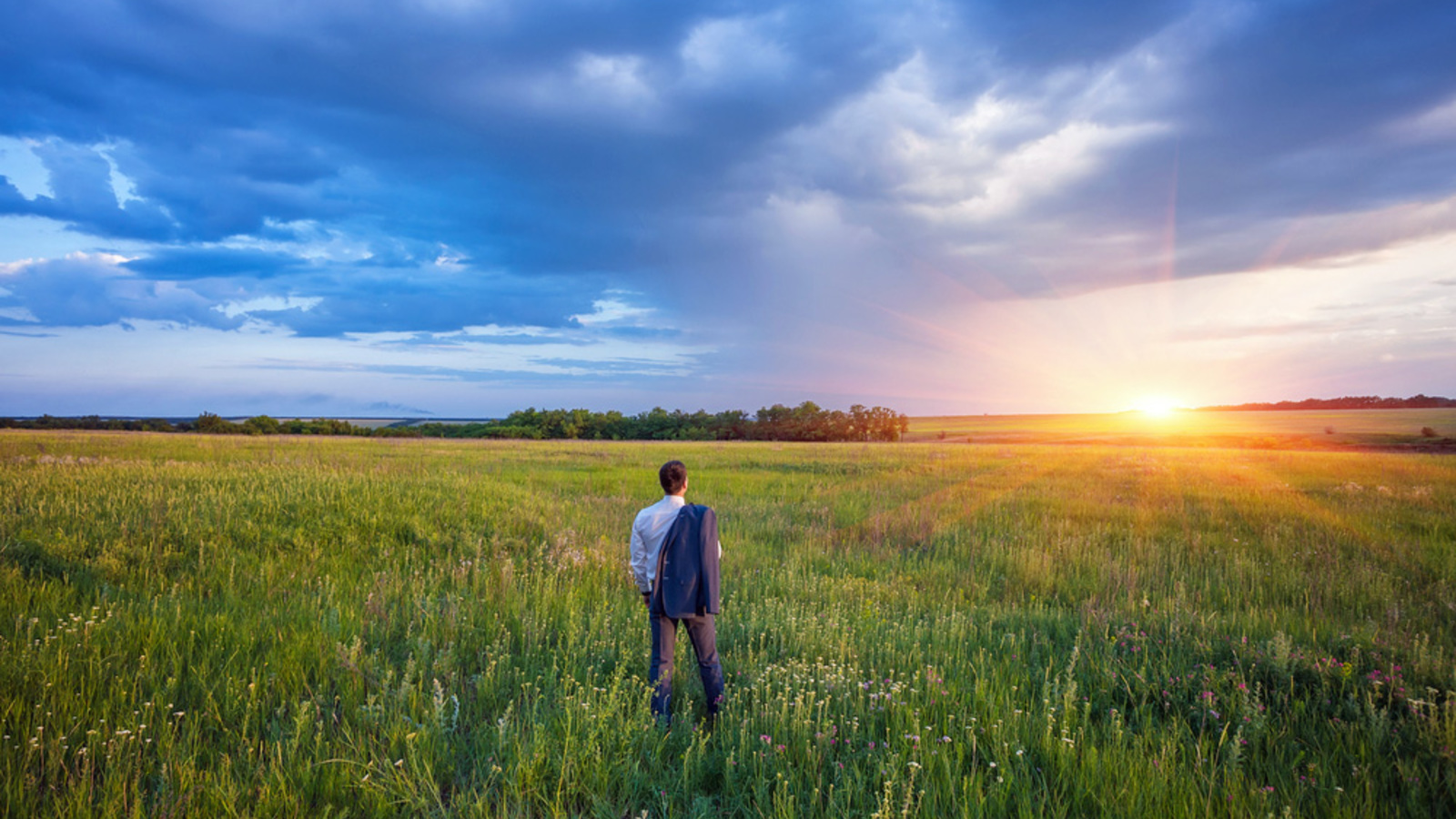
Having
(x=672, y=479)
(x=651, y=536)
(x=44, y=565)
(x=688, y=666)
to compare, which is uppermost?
(x=672, y=479)

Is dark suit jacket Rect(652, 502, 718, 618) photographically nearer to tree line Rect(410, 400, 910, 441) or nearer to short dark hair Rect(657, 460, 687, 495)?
short dark hair Rect(657, 460, 687, 495)

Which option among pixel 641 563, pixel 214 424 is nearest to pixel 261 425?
pixel 214 424

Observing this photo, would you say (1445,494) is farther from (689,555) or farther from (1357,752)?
(689,555)

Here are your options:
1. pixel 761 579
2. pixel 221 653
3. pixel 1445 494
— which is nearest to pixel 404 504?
pixel 221 653

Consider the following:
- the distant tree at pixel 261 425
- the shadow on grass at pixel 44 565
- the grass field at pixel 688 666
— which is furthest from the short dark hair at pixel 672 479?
the distant tree at pixel 261 425

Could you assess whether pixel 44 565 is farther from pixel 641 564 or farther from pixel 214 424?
pixel 214 424

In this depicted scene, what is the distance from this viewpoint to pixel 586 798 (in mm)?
3740

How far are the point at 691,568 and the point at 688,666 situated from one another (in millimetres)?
1720

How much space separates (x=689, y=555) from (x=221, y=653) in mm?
4552

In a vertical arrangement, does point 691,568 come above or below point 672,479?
below

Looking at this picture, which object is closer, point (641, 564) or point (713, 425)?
point (641, 564)

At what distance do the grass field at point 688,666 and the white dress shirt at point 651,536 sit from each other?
947 mm

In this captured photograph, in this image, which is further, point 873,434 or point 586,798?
point 873,434

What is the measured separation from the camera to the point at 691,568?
439 cm
